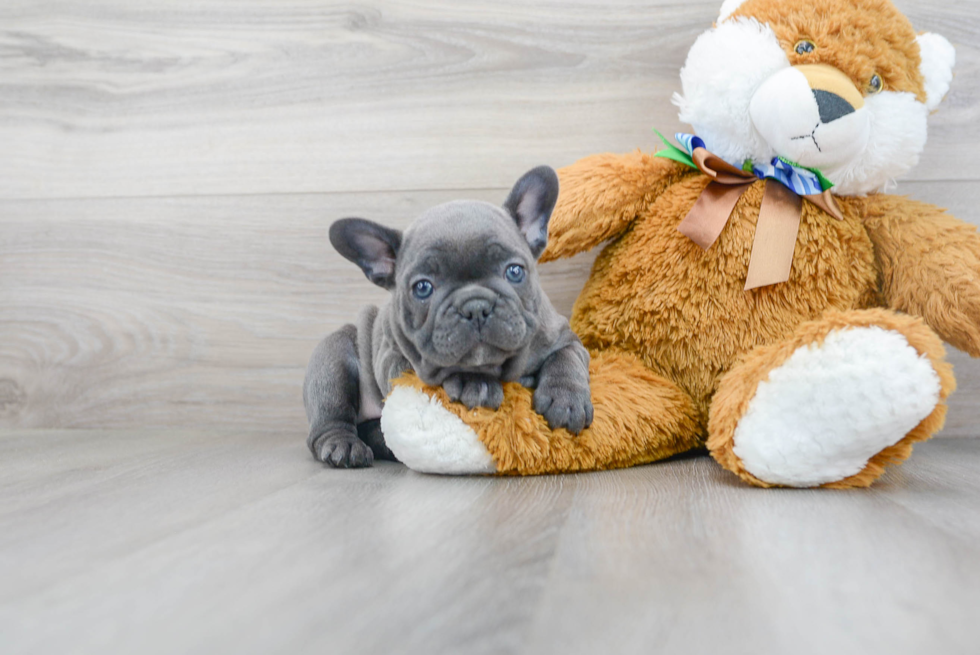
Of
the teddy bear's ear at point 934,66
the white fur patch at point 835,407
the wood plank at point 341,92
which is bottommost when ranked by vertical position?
the white fur patch at point 835,407

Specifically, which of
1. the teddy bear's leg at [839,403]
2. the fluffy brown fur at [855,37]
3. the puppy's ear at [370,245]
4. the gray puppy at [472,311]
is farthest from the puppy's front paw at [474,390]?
the fluffy brown fur at [855,37]

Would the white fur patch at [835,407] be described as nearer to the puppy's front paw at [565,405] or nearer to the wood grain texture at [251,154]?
the puppy's front paw at [565,405]

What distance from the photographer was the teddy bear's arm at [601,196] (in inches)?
53.2

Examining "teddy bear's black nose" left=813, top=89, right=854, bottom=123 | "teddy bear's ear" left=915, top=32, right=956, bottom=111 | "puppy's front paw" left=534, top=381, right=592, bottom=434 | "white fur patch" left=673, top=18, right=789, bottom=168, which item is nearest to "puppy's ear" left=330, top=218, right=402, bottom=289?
"puppy's front paw" left=534, top=381, right=592, bottom=434

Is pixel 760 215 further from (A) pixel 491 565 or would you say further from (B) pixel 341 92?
(B) pixel 341 92

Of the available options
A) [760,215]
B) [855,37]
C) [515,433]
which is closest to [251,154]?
[515,433]

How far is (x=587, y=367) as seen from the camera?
1.29m

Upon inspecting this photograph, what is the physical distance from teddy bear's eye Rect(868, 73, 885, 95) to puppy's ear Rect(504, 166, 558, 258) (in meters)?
0.53

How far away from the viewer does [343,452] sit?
131 cm

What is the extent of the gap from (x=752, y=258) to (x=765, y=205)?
96 millimetres

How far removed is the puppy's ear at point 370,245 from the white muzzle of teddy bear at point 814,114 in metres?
0.63

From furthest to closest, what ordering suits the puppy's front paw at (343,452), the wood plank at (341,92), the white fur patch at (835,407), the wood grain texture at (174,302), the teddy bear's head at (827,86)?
the wood grain texture at (174,302) → the wood plank at (341,92) → the puppy's front paw at (343,452) → the teddy bear's head at (827,86) → the white fur patch at (835,407)

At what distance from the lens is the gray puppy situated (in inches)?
44.0

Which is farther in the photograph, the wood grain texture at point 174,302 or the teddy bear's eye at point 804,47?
the wood grain texture at point 174,302
